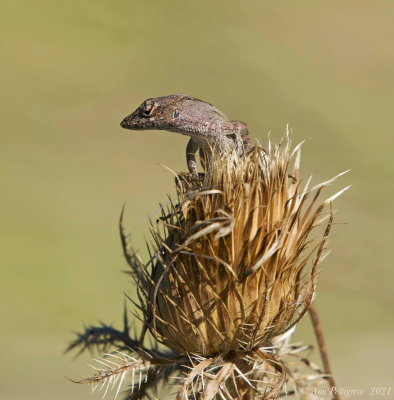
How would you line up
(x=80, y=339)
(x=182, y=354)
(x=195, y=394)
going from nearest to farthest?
(x=195, y=394)
(x=182, y=354)
(x=80, y=339)

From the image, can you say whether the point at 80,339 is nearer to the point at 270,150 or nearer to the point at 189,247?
the point at 189,247

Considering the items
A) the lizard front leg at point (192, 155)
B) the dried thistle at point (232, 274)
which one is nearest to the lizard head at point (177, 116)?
A: the lizard front leg at point (192, 155)

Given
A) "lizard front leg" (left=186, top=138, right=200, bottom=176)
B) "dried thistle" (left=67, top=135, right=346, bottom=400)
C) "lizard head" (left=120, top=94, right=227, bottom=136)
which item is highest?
"lizard head" (left=120, top=94, right=227, bottom=136)

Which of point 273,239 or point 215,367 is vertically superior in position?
point 273,239

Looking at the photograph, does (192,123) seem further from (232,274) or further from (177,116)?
(232,274)

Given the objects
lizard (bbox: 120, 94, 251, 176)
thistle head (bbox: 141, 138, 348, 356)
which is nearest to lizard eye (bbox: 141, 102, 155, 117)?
lizard (bbox: 120, 94, 251, 176)

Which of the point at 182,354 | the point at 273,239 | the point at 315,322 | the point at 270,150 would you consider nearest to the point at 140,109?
the point at 270,150

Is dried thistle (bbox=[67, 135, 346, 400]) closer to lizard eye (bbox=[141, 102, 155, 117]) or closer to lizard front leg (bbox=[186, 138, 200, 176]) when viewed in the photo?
lizard front leg (bbox=[186, 138, 200, 176])

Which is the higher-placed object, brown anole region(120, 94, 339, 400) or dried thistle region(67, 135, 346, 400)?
brown anole region(120, 94, 339, 400)

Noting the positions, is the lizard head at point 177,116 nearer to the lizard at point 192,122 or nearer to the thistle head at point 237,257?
the lizard at point 192,122
